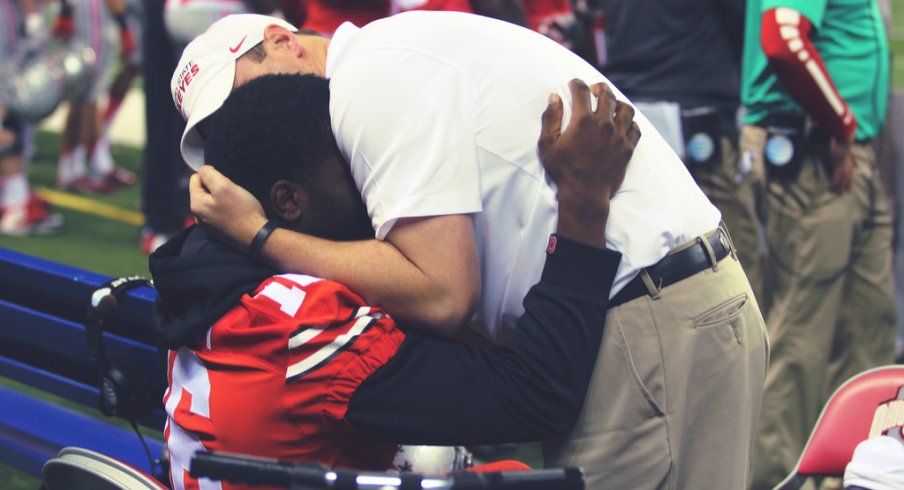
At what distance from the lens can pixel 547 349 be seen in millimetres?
1929

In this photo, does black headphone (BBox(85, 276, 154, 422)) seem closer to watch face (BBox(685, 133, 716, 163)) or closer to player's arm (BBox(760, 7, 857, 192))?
player's arm (BBox(760, 7, 857, 192))

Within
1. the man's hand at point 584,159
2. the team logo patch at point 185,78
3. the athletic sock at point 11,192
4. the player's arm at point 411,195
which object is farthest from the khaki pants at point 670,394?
the athletic sock at point 11,192

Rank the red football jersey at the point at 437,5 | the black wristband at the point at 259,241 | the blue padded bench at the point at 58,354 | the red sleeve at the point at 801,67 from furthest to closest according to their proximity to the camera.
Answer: the red football jersey at the point at 437,5 → the red sleeve at the point at 801,67 → the blue padded bench at the point at 58,354 → the black wristband at the point at 259,241

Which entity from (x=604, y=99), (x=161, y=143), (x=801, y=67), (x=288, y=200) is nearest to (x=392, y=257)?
(x=288, y=200)

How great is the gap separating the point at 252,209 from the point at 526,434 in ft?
1.94

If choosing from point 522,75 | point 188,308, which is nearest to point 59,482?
point 188,308

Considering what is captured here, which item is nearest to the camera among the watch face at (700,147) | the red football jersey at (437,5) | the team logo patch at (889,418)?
the team logo patch at (889,418)

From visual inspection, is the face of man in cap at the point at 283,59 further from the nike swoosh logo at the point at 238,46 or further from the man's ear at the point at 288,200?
the man's ear at the point at 288,200

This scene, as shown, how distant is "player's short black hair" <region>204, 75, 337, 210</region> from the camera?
200 cm

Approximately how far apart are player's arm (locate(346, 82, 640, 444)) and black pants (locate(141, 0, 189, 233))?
441 cm

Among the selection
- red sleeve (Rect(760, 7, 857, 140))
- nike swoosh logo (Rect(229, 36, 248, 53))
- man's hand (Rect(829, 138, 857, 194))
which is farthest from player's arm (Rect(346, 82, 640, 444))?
man's hand (Rect(829, 138, 857, 194))

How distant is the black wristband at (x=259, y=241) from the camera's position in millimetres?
1994

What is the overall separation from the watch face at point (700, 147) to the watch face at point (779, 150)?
22cm

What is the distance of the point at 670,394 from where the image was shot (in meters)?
2.07
